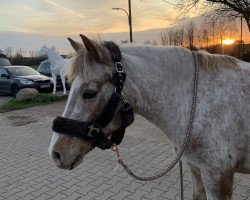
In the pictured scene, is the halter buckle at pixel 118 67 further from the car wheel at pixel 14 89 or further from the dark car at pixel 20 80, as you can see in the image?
the car wheel at pixel 14 89

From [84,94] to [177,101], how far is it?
0.77 meters

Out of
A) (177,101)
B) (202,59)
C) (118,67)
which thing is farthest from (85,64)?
(202,59)

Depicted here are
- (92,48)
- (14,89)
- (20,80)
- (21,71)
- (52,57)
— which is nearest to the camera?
(92,48)

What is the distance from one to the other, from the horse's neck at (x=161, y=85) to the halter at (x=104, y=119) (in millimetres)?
126

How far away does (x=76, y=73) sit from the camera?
2.27 m

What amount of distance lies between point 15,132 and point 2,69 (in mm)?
10027

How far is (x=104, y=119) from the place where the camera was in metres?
2.28

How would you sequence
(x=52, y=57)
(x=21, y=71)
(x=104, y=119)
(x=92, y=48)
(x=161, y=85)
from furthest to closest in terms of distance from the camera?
1. (x=21, y=71)
2. (x=52, y=57)
3. (x=161, y=85)
4. (x=104, y=119)
5. (x=92, y=48)

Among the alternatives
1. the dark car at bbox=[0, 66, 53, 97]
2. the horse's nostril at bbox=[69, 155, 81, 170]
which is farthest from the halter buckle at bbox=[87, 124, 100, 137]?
the dark car at bbox=[0, 66, 53, 97]

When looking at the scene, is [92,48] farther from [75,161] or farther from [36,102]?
[36,102]

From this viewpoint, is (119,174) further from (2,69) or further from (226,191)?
(2,69)

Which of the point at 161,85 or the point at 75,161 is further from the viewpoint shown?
the point at 161,85

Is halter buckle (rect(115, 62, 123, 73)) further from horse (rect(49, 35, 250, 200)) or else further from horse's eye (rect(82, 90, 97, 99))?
horse's eye (rect(82, 90, 97, 99))

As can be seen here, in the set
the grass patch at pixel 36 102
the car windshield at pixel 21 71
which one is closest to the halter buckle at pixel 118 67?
the grass patch at pixel 36 102
